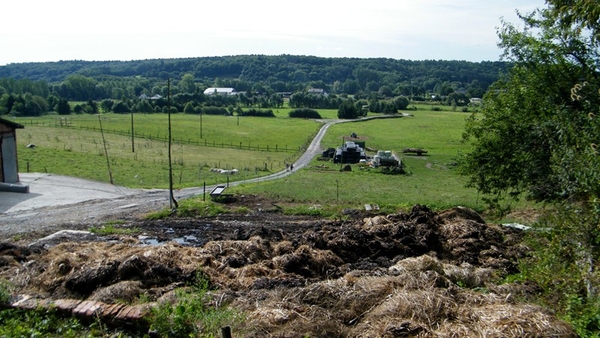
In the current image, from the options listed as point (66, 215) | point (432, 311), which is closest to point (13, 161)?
point (66, 215)

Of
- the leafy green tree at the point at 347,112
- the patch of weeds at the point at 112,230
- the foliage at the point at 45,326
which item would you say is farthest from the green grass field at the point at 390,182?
the leafy green tree at the point at 347,112

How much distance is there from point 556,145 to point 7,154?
110 ft

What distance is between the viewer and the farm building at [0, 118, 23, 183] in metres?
32.1

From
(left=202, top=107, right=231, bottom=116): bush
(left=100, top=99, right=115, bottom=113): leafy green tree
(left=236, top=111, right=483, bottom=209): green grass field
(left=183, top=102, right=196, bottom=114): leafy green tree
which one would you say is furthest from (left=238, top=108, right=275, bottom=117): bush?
(left=236, top=111, right=483, bottom=209): green grass field

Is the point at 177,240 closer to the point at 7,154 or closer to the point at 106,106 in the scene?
the point at 7,154

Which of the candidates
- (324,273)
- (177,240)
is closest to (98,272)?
(324,273)

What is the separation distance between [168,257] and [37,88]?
158449 mm

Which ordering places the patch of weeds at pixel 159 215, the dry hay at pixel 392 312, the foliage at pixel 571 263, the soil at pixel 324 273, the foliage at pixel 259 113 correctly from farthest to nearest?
the foliage at pixel 259 113
the patch of weeds at pixel 159 215
the foliage at pixel 571 263
the soil at pixel 324 273
the dry hay at pixel 392 312

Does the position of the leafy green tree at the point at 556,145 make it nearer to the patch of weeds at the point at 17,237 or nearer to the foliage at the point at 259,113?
the patch of weeds at the point at 17,237

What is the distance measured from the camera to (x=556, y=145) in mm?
10781

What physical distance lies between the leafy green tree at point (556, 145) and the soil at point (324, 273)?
1005mm

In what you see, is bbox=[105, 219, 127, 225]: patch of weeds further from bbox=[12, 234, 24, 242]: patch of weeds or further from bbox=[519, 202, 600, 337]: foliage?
bbox=[519, 202, 600, 337]: foliage

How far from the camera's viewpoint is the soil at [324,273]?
26.2 feet

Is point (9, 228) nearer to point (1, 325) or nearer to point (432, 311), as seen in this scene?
point (1, 325)
